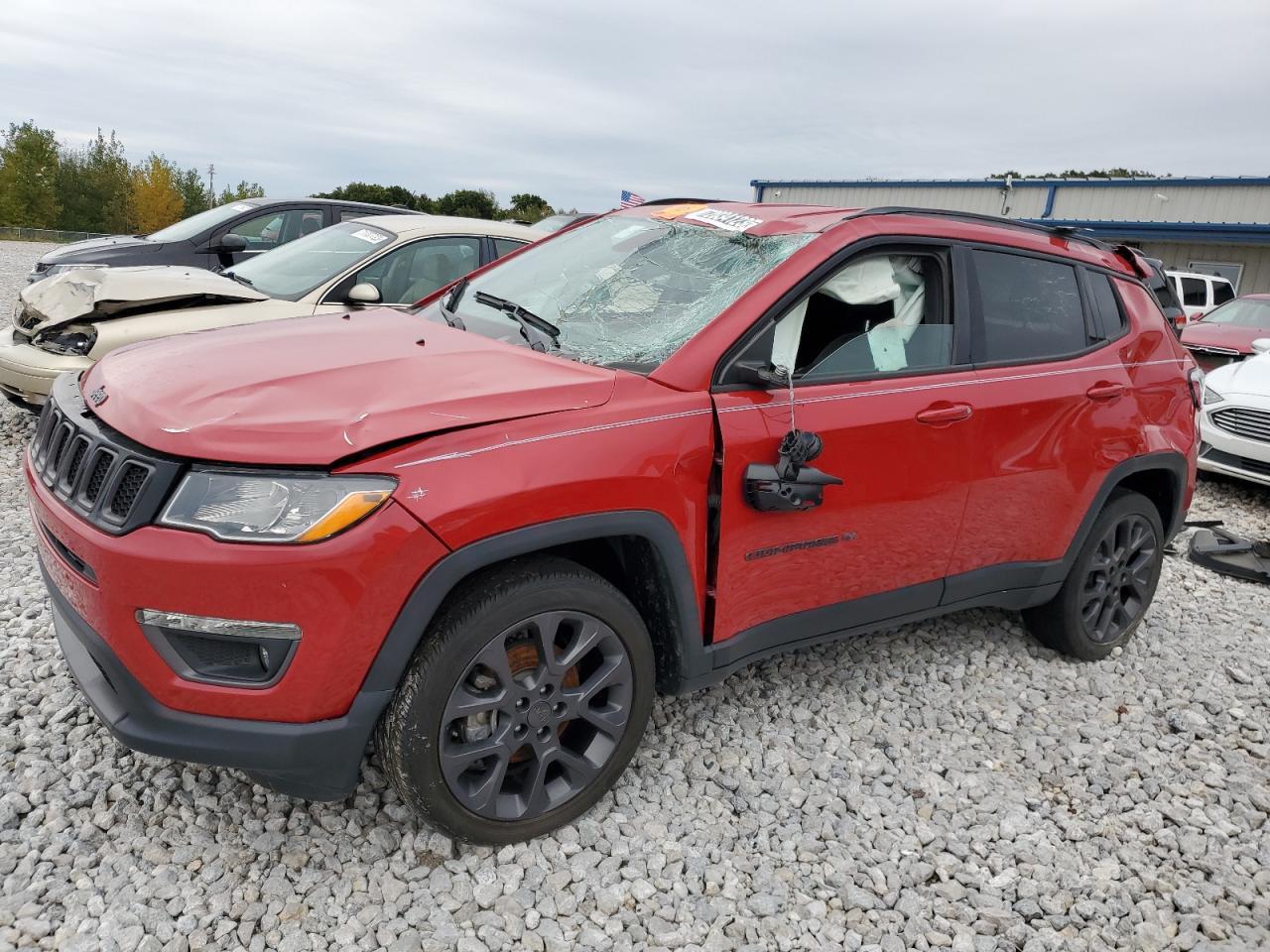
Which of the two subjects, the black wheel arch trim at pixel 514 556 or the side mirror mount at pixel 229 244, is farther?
the side mirror mount at pixel 229 244

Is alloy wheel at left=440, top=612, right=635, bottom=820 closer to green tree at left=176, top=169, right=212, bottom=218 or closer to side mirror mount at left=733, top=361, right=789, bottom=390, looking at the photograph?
side mirror mount at left=733, top=361, right=789, bottom=390

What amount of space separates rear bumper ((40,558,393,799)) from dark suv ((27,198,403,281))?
6498 mm

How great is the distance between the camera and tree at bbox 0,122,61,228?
53.8m

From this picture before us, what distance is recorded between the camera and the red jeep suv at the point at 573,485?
2107 millimetres

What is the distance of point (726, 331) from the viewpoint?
274 centimetres

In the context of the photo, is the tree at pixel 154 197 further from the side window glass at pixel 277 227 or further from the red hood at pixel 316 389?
the red hood at pixel 316 389

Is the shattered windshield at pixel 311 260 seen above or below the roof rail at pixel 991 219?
below

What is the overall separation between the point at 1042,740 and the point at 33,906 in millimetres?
3282

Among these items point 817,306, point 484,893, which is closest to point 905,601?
point 817,306

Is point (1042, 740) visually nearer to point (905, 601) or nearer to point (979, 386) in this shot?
point (905, 601)

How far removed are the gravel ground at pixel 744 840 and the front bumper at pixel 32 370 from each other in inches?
69.0

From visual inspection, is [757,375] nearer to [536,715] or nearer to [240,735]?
[536,715]

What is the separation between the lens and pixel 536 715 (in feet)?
8.21

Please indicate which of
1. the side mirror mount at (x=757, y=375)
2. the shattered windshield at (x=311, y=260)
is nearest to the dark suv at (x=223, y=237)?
the shattered windshield at (x=311, y=260)
